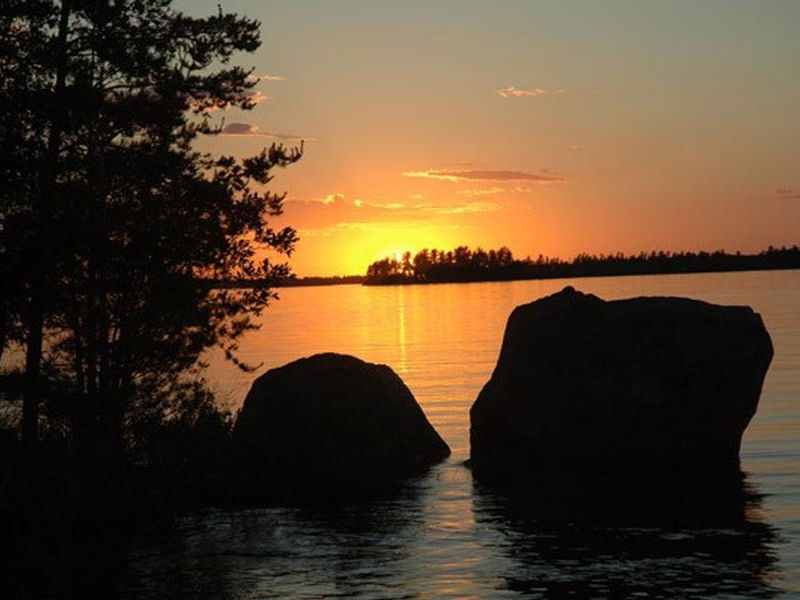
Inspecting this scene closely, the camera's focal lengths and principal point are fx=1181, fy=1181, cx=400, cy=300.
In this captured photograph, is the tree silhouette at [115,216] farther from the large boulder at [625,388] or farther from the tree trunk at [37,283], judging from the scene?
the large boulder at [625,388]

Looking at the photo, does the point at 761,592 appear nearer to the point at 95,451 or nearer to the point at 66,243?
the point at 95,451

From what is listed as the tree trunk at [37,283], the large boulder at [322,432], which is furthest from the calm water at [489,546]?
the tree trunk at [37,283]

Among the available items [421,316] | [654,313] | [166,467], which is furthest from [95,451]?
[421,316]

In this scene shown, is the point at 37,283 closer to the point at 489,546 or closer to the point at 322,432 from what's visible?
the point at 322,432

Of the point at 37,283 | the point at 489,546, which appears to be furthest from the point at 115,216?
the point at 489,546

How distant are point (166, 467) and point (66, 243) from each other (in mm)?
Answer: 4350

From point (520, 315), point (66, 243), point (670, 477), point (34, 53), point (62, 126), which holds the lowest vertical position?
point (670, 477)

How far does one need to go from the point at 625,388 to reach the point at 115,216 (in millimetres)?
10496

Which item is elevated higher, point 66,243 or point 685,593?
point 66,243

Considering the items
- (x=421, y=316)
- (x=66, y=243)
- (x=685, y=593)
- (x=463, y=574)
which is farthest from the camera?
(x=421, y=316)

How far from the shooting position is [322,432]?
2316cm

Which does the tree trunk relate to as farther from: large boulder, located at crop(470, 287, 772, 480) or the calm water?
large boulder, located at crop(470, 287, 772, 480)

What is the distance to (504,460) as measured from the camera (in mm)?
24734

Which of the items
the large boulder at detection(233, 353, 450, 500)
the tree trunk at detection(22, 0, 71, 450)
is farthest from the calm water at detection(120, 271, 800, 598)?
the tree trunk at detection(22, 0, 71, 450)
